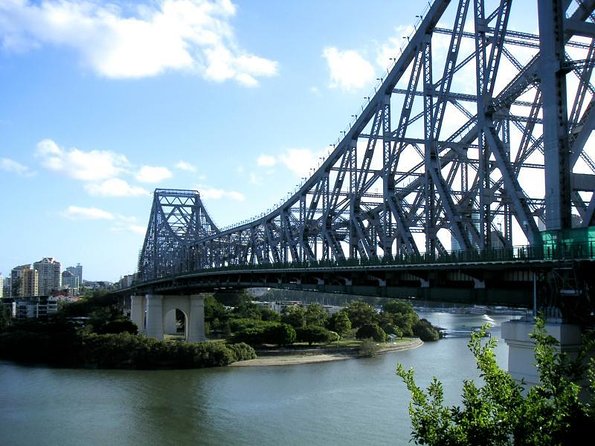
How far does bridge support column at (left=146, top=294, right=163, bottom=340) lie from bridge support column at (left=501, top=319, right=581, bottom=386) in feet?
148

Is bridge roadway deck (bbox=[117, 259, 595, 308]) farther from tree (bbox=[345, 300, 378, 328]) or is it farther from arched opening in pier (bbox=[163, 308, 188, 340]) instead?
arched opening in pier (bbox=[163, 308, 188, 340])

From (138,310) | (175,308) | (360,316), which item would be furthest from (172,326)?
(360,316)

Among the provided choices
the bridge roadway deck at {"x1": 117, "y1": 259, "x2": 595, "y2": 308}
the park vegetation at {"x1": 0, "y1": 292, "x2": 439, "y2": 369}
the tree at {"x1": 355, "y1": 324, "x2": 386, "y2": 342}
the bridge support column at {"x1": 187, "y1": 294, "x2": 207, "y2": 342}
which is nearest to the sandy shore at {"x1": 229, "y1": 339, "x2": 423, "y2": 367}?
the park vegetation at {"x1": 0, "y1": 292, "x2": 439, "y2": 369}

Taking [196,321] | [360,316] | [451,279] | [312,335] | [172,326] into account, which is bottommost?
[172,326]

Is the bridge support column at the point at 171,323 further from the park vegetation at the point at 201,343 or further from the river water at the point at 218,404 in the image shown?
the river water at the point at 218,404

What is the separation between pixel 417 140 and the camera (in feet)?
76.9

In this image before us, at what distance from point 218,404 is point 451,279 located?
48.9ft

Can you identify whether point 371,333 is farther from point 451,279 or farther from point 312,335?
point 451,279

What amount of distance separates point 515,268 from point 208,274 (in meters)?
33.1

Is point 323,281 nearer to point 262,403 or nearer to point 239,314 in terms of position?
point 262,403

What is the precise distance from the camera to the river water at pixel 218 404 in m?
22.6

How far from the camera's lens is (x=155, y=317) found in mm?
57094

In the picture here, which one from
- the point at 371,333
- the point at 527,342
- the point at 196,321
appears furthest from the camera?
the point at 196,321

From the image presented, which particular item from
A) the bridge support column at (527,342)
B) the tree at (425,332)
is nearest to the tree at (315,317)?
the tree at (425,332)
